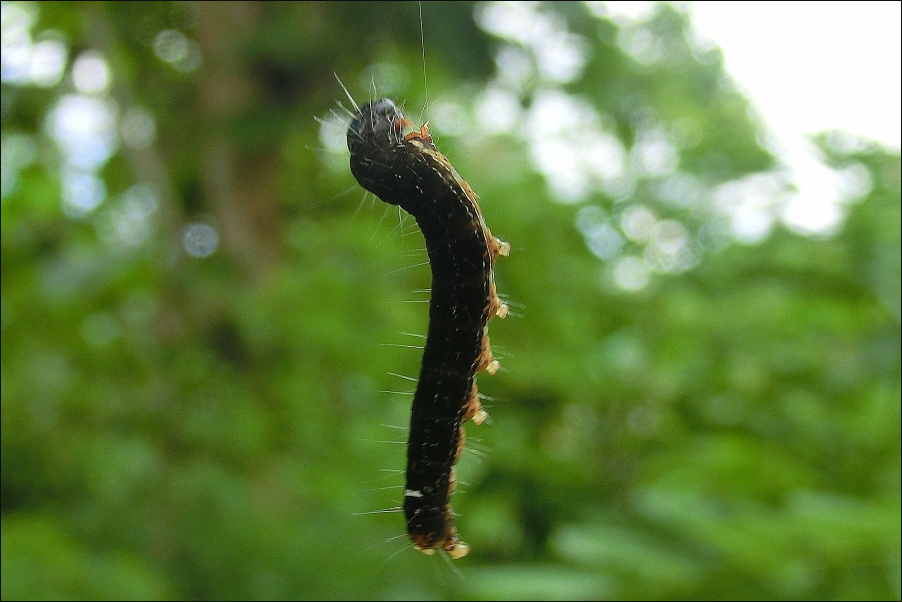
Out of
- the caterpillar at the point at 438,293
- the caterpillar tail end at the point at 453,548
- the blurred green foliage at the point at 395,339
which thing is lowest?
the caterpillar tail end at the point at 453,548

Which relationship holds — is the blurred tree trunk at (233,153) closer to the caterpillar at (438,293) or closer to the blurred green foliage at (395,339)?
the blurred green foliage at (395,339)

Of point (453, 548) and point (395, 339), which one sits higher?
point (395, 339)

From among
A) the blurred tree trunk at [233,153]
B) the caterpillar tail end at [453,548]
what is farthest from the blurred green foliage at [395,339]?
the caterpillar tail end at [453,548]

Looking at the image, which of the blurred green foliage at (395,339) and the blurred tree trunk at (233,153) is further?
the blurred tree trunk at (233,153)

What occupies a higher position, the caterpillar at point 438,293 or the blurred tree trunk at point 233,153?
the blurred tree trunk at point 233,153

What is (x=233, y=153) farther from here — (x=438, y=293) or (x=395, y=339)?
(x=438, y=293)

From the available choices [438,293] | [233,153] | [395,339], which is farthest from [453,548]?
[233,153]

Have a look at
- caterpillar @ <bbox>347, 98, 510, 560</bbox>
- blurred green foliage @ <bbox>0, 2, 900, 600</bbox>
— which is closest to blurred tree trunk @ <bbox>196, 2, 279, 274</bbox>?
blurred green foliage @ <bbox>0, 2, 900, 600</bbox>

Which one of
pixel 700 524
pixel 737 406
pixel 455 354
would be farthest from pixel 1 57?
pixel 737 406
